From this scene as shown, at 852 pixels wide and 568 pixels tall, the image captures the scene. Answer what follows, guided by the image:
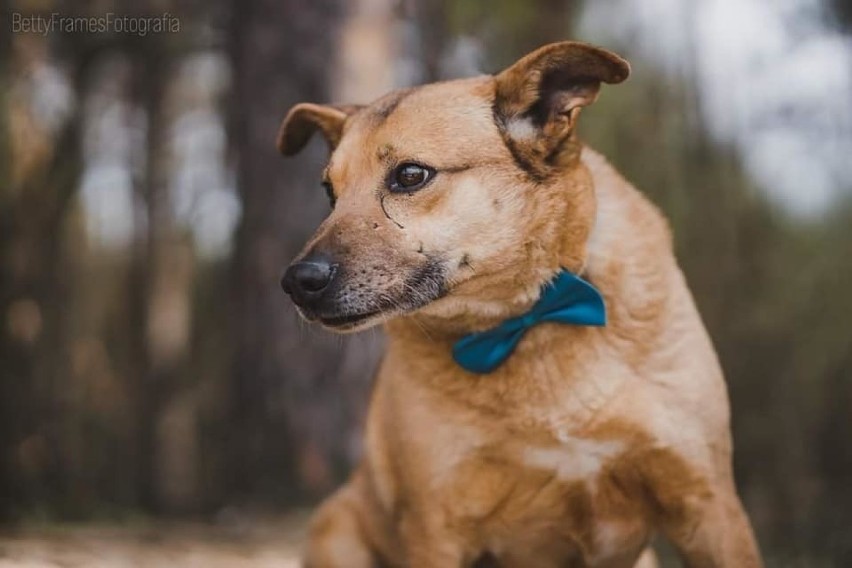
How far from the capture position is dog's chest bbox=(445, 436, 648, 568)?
10.8 feet

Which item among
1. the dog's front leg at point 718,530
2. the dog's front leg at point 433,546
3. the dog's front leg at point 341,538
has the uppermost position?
the dog's front leg at point 718,530

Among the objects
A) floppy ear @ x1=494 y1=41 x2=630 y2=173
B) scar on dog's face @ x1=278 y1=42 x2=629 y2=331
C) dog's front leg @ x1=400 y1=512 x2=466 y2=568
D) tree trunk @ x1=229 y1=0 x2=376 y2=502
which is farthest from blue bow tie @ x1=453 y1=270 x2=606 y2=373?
tree trunk @ x1=229 y1=0 x2=376 y2=502

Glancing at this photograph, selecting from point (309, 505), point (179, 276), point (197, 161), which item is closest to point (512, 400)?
point (309, 505)

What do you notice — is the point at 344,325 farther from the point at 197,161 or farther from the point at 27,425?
the point at 197,161

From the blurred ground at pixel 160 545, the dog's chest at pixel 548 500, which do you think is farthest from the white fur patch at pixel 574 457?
the blurred ground at pixel 160 545

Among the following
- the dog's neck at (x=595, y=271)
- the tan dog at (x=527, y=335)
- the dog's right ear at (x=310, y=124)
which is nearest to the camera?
the tan dog at (x=527, y=335)

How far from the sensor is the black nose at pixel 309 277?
3051mm

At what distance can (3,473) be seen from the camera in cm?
819

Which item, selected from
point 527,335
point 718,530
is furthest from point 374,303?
point 718,530

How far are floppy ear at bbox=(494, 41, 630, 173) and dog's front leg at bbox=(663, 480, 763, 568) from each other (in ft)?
3.77

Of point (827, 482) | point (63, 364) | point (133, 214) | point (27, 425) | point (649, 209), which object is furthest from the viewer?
point (133, 214)

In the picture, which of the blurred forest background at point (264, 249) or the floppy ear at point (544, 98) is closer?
the floppy ear at point (544, 98)

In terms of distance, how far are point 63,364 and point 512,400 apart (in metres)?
8.86

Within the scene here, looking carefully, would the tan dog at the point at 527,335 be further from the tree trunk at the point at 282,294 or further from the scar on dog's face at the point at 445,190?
the tree trunk at the point at 282,294
